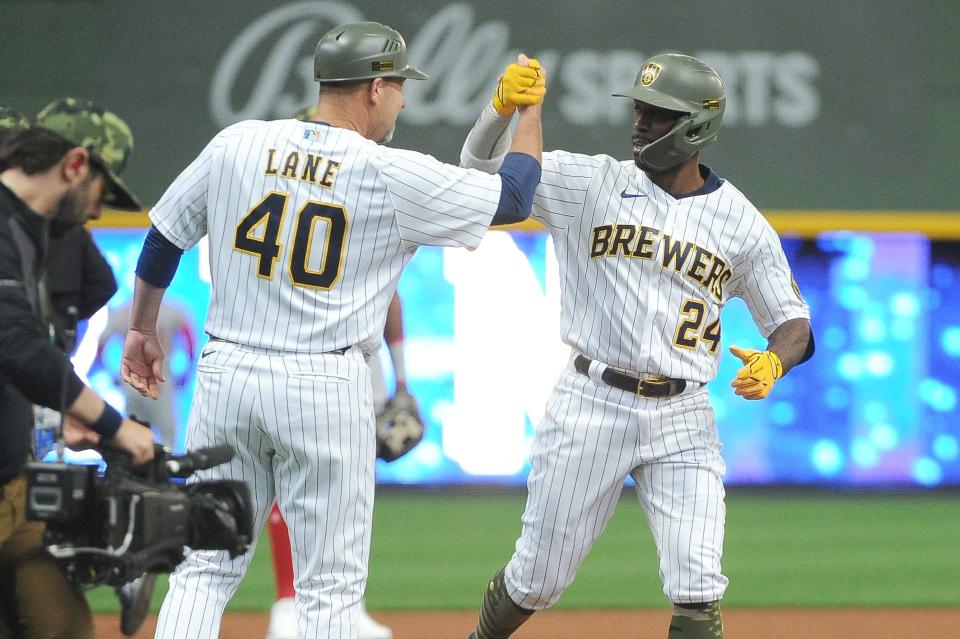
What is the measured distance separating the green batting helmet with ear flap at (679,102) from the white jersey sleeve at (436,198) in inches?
26.1

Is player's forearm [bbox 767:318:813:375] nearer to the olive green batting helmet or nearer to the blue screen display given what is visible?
the olive green batting helmet

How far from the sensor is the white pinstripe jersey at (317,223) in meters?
3.57

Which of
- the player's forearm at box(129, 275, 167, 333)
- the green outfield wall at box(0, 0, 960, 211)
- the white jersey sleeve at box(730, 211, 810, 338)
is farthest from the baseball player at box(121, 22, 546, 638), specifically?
the green outfield wall at box(0, 0, 960, 211)

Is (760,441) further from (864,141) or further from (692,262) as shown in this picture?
(692,262)

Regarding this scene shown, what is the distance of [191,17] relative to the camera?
32.9 feet

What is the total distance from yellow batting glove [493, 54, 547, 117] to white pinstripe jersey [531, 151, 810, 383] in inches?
15.2

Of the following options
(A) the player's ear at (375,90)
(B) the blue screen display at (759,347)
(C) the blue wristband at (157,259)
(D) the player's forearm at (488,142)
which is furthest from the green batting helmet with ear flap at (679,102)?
(B) the blue screen display at (759,347)

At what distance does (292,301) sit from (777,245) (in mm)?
1540

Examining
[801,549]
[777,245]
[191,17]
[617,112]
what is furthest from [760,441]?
[191,17]

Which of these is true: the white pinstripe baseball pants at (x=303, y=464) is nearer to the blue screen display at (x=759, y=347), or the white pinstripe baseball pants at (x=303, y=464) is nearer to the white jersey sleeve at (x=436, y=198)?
the white jersey sleeve at (x=436, y=198)

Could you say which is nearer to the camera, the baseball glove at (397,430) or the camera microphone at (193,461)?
the camera microphone at (193,461)

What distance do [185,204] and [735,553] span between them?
164 inches

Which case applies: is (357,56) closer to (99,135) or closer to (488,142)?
(488,142)

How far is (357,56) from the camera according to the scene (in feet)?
12.2
